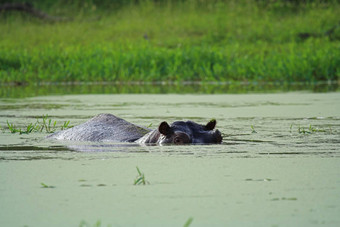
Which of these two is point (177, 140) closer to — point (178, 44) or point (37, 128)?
point (37, 128)

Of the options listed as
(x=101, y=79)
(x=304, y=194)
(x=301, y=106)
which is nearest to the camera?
(x=304, y=194)

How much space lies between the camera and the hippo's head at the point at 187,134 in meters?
6.02

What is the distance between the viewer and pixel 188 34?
20234mm

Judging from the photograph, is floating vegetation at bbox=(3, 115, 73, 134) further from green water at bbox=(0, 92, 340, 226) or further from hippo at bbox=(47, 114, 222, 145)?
hippo at bbox=(47, 114, 222, 145)

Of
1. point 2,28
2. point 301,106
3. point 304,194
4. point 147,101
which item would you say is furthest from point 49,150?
point 2,28

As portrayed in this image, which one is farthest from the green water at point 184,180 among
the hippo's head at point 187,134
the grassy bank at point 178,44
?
the grassy bank at point 178,44

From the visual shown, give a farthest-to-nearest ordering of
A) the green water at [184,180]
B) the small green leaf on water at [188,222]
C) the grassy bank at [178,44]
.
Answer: the grassy bank at [178,44] < the green water at [184,180] < the small green leaf on water at [188,222]

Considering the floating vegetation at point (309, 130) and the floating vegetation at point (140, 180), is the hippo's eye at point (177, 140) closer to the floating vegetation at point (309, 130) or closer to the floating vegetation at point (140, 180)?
the floating vegetation at point (309, 130)

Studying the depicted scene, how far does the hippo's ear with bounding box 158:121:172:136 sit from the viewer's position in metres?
5.91

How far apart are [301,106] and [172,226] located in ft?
22.8

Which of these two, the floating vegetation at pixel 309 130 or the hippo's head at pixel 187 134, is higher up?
the hippo's head at pixel 187 134

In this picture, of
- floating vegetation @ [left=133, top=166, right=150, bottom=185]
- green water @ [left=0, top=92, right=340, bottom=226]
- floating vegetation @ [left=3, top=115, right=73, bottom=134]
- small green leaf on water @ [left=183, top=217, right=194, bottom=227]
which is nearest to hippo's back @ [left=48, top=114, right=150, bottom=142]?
green water @ [left=0, top=92, right=340, bottom=226]

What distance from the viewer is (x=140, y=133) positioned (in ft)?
21.7

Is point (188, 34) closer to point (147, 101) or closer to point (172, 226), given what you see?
point (147, 101)
